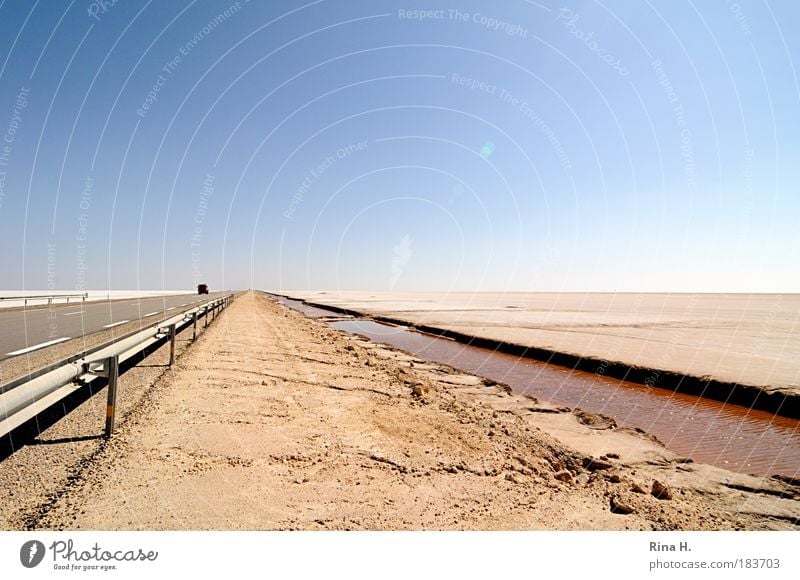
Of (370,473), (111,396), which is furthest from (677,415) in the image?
(111,396)

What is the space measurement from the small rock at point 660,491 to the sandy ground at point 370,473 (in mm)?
Answer: 11

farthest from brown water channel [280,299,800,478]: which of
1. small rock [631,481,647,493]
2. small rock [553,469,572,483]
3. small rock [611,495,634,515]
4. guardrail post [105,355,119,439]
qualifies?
guardrail post [105,355,119,439]

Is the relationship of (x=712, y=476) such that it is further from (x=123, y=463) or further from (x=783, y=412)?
(x=123, y=463)

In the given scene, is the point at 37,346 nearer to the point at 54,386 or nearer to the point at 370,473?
the point at 54,386

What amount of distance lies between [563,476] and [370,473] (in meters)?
2.03

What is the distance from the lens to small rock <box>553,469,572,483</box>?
4.31 metres

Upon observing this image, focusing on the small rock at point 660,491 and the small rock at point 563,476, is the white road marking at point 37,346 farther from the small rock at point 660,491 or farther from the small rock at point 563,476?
the small rock at point 660,491

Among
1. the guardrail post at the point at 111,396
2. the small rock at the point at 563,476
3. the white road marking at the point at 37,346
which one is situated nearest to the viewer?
the small rock at the point at 563,476

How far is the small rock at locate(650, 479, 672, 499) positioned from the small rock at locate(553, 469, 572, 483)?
0.75 m

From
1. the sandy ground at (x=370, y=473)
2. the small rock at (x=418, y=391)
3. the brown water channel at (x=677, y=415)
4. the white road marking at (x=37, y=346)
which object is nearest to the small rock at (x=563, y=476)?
the sandy ground at (x=370, y=473)

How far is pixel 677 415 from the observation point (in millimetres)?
8102

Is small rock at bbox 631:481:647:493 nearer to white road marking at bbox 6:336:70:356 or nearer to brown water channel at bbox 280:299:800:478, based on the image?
brown water channel at bbox 280:299:800:478

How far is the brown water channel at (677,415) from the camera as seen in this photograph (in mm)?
5953
